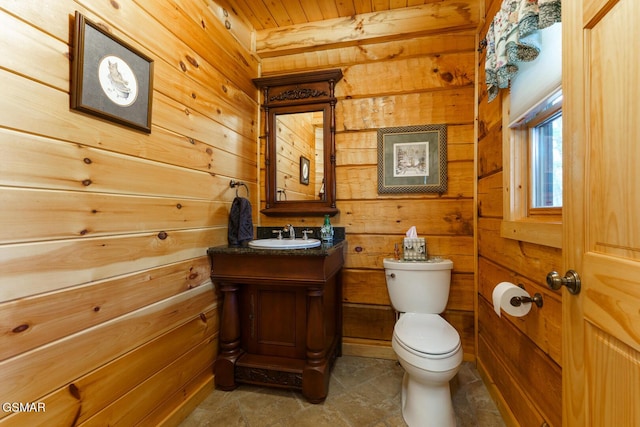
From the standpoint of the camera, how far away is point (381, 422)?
1.45m

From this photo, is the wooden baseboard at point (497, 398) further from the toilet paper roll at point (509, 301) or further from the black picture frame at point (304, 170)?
the black picture frame at point (304, 170)

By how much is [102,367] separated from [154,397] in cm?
37

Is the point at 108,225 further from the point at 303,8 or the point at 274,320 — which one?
the point at 303,8

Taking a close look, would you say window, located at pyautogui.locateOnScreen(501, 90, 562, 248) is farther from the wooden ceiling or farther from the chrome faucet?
the chrome faucet

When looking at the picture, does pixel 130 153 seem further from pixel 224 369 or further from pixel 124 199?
pixel 224 369

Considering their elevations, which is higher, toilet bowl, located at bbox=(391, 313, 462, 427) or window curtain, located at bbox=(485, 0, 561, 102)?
window curtain, located at bbox=(485, 0, 561, 102)

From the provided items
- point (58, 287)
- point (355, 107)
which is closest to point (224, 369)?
point (58, 287)

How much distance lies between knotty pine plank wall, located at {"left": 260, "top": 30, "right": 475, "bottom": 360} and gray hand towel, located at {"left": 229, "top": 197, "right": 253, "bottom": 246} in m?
0.51

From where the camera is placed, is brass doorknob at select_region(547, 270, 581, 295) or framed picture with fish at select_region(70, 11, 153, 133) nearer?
brass doorknob at select_region(547, 270, 581, 295)

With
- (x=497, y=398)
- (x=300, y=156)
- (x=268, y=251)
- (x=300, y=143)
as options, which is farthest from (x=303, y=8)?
(x=497, y=398)

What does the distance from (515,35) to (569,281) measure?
1.00 meters

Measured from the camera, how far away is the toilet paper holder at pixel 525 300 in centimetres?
115

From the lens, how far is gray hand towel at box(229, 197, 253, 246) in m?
1.79

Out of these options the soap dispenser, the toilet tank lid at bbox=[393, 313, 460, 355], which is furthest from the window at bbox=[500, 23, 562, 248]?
the soap dispenser
